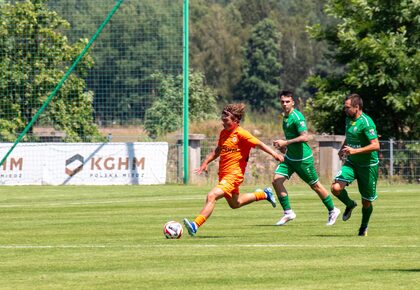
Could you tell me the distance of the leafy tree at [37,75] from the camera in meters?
40.4

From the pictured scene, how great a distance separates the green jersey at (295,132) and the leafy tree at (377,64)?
71.8 feet

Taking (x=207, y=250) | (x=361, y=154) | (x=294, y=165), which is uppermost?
(x=361, y=154)

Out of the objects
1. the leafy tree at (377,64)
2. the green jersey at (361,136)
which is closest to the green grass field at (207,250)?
the green jersey at (361,136)

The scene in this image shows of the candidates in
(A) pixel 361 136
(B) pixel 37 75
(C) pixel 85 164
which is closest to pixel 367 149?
(A) pixel 361 136

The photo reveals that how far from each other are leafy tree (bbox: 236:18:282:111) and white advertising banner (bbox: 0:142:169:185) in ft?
285

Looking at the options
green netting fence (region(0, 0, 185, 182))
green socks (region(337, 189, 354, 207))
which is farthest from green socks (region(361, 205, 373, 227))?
green netting fence (region(0, 0, 185, 182))

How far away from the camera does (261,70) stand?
126500 millimetres

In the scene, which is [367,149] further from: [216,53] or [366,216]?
[216,53]

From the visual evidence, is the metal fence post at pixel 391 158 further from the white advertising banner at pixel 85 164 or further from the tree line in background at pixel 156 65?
the white advertising banner at pixel 85 164

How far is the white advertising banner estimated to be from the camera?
122 ft

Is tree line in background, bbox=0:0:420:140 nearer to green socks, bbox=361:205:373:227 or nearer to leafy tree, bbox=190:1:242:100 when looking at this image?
green socks, bbox=361:205:373:227

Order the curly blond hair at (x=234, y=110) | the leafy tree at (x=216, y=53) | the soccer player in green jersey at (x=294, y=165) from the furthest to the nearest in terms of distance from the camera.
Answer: the leafy tree at (x=216, y=53)
the soccer player in green jersey at (x=294, y=165)
the curly blond hair at (x=234, y=110)

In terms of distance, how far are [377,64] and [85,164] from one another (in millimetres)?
10966

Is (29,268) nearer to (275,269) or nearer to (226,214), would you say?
(275,269)
